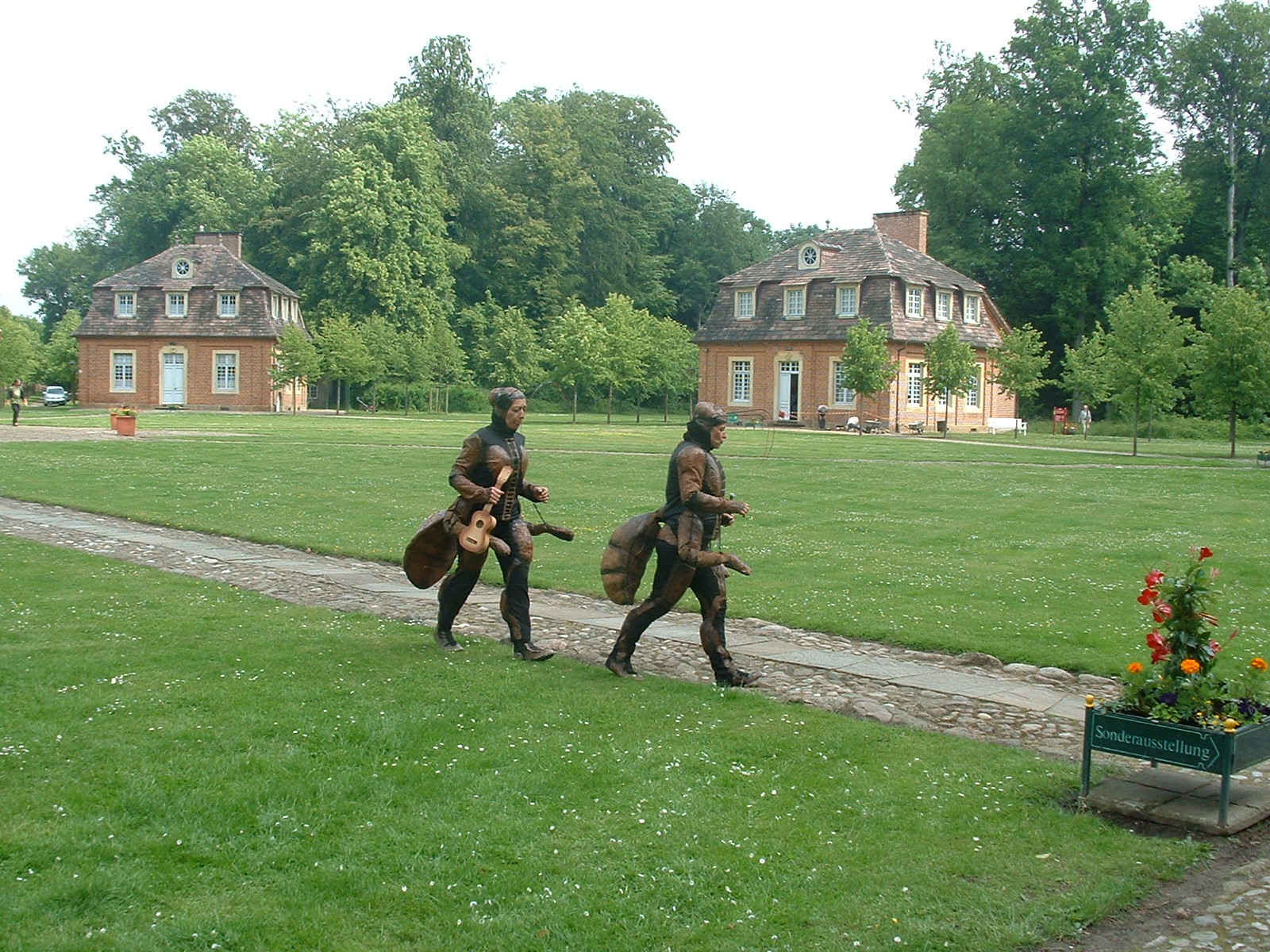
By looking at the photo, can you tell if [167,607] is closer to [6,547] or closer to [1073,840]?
[6,547]

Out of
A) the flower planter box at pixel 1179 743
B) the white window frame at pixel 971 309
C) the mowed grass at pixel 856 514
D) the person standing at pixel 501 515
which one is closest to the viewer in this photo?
the flower planter box at pixel 1179 743

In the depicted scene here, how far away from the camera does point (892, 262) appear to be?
59.4m

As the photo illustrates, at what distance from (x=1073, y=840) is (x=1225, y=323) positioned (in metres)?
33.7

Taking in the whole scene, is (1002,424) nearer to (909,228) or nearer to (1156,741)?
(909,228)

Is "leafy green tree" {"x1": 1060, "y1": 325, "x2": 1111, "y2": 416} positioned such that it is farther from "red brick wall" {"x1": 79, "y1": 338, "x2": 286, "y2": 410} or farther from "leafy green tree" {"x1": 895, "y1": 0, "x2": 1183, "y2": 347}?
"red brick wall" {"x1": 79, "y1": 338, "x2": 286, "y2": 410}

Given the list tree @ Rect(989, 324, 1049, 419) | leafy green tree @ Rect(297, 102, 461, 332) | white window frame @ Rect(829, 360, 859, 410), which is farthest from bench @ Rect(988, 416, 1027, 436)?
leafy green tree @ Rect(297, 102, 461, 332)

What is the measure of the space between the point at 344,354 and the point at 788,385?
895 inches

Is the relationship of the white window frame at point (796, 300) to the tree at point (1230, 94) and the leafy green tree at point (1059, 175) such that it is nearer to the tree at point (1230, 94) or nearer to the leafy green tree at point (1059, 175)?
the leafy green tree at point (1059, 175)

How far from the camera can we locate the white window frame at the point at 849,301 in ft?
197

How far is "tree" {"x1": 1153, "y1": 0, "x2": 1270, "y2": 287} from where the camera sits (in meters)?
65.6

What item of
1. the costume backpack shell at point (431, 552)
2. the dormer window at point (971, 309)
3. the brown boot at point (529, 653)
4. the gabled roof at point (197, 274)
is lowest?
the brown boot at point (529, 653)

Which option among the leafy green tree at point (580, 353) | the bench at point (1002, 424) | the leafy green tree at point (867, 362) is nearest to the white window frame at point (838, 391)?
the leafy green tree at point (867, 362)

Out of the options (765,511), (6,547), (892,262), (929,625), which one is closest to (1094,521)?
(765,511)

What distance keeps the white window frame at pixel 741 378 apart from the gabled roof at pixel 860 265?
394 cm
